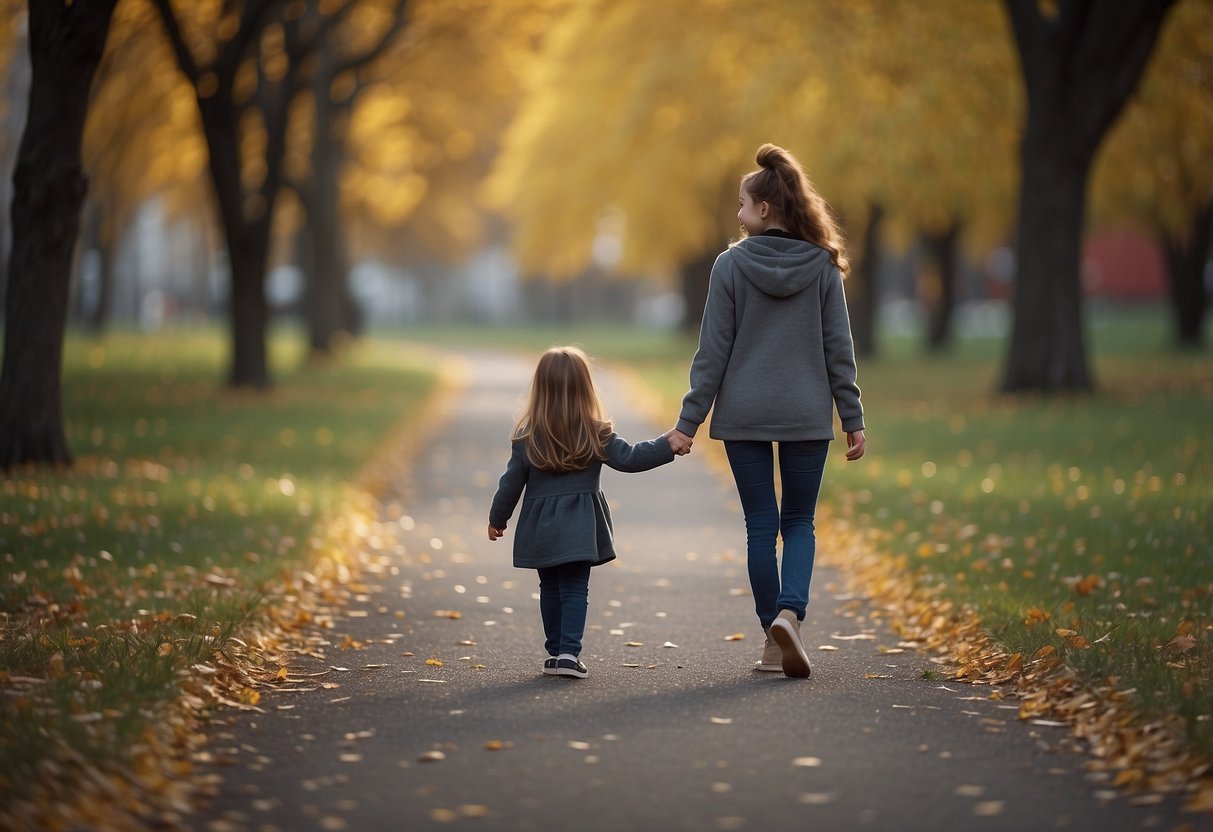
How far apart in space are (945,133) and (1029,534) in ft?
44.8

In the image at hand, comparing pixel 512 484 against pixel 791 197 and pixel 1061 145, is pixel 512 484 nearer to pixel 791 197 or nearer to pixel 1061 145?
pixel 791 197

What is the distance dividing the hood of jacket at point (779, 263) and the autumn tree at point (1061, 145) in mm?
14176

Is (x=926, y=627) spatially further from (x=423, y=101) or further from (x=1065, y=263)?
(x=423, y=101)

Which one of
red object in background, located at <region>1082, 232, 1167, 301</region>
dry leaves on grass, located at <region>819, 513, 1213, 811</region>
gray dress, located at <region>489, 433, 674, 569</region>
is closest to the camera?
dry leaves on grass, located at <region>819, 513, 1213, 811</region>

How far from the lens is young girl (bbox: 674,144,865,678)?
6379 mm

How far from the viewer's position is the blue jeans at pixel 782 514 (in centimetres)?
649

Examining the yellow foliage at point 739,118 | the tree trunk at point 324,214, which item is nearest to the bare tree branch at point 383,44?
the tree trunk at point 324,214

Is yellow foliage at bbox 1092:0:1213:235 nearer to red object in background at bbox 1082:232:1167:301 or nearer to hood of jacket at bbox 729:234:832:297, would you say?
hood of jacket at bbox 729:234:832:297

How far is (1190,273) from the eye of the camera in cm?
3575

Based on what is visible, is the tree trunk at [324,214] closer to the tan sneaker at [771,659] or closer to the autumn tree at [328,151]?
the autumn tree at [328,151]

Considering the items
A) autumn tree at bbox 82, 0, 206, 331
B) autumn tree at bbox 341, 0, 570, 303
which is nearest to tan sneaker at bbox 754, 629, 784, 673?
autumn tree at bbox 82, 0, 206, 331

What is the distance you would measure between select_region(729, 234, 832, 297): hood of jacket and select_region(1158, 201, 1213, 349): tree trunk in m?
30.4

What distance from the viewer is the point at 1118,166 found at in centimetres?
2480

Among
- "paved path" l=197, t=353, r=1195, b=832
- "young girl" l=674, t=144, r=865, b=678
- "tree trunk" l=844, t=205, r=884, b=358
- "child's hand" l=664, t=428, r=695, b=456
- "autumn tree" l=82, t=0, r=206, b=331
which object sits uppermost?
"autumn tree" l=82, t=0, r=206, b=331
